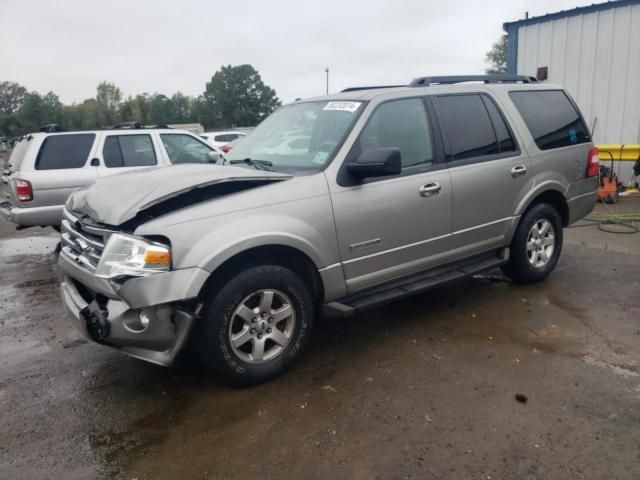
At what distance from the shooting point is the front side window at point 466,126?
4.28m

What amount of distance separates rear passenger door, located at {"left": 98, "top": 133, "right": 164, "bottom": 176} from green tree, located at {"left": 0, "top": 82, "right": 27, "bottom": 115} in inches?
3668

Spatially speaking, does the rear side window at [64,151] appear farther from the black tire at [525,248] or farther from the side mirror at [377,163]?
the black tire at [525,248]

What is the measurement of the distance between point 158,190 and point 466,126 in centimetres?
269

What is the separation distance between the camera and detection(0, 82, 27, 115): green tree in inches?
3393

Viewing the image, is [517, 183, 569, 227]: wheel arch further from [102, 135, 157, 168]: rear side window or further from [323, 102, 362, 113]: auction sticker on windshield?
[102, 135, 157, 168]: rear side window

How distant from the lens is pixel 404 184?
12.8 ft

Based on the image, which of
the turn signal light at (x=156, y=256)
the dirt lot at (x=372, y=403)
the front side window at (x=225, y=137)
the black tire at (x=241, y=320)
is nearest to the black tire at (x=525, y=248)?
the dirt lot at (x=372, y=403)

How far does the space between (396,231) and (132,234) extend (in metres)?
1.90

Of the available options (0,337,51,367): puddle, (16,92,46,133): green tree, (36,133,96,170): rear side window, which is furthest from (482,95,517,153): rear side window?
(16,92,46,133): green tree

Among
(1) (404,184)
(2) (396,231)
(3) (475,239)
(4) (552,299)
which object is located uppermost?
(1) (404,184)

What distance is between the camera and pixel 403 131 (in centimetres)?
404

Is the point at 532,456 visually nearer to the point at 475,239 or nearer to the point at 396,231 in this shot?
the point at 396,231

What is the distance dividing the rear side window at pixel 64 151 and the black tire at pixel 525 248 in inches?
237

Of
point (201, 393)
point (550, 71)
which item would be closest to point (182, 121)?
point (550, 71)
